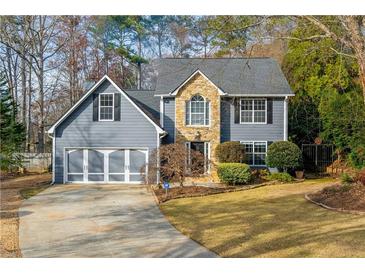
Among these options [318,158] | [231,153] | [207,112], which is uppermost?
[207,112]

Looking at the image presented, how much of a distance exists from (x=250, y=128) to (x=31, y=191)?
11.3 m

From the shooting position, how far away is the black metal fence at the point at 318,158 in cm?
2544

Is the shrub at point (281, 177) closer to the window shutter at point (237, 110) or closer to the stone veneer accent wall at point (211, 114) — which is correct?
the stone veneer accent wall at point (211, 114)

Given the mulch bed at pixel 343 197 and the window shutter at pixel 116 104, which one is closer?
the mulch bed at pixel 343 197

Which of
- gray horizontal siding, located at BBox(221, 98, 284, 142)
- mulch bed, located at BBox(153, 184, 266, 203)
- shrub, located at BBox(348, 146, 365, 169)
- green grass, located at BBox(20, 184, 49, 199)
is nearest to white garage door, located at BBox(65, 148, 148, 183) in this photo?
green grass, located at BBox(20, 184, 49, 199)

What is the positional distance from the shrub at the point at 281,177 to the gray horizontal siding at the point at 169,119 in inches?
210

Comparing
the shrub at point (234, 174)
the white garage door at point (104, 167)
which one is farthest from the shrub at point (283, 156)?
the white garage door at point (104, 167)

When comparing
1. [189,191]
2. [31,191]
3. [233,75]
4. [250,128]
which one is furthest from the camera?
[233,75]

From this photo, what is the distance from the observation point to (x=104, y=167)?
70.5 ft

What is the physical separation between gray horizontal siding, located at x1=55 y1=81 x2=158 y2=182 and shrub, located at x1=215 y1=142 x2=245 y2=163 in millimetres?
3383

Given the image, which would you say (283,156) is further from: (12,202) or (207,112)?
(12,202)

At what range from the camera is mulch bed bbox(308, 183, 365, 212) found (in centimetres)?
1338

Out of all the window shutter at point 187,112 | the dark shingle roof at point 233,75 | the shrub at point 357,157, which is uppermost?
the dark shingle roof at point 233,75

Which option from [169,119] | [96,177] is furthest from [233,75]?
[96,177]
